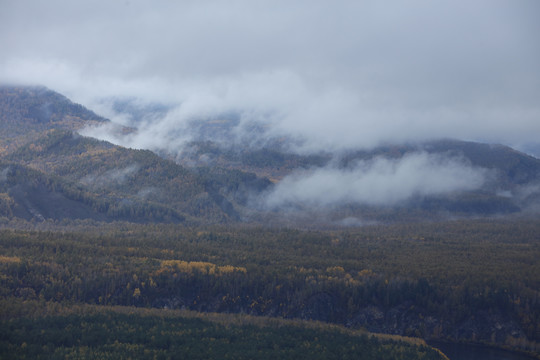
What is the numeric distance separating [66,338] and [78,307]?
22134 millimetres

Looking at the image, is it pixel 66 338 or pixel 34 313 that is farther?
pixel 34 313

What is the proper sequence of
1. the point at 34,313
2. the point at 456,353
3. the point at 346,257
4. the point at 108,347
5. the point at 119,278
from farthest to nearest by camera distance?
1. the point at 346,257
2. the point at 119,278
3. the point at 456,353
4. the point at 34,313
5. the point at 108,347

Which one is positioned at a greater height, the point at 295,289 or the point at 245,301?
the point at 295,289

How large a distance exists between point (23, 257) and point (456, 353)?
111 m

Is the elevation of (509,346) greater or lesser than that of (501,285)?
lesser

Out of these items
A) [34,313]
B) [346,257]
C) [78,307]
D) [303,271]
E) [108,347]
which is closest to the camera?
[108,347]

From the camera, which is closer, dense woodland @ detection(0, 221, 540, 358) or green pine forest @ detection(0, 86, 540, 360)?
green pine forest @ detection(0, 86, 540, 360)

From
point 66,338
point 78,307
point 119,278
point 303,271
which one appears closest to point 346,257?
point 303,271

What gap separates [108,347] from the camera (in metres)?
102

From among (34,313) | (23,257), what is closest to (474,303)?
(34,313)

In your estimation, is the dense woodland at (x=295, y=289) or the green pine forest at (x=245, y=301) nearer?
the green pine forest at (x=245, y=301)

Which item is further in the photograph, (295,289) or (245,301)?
(295,289)

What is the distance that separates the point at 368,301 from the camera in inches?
6063

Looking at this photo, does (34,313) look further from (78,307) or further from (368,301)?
(368,301)
